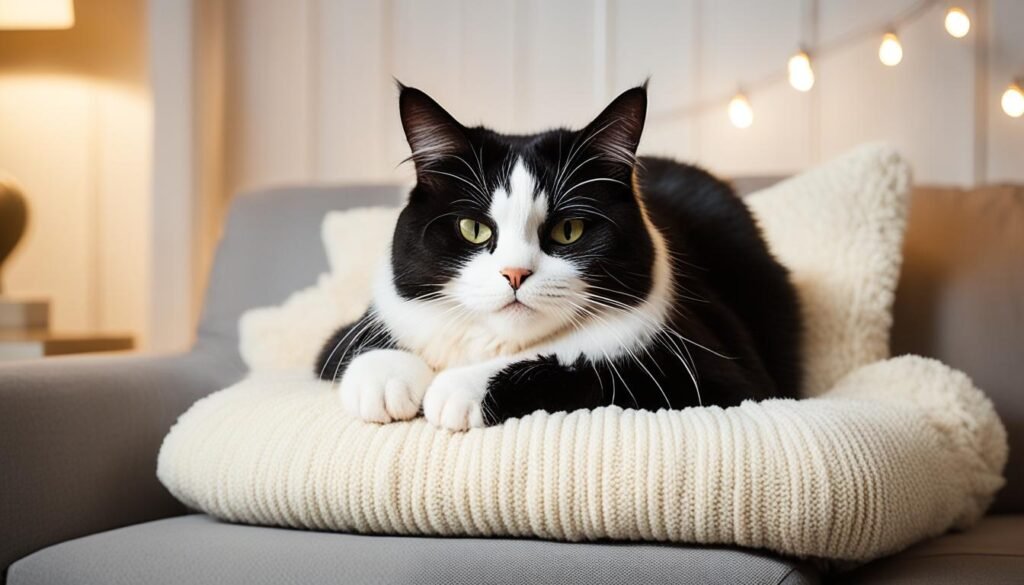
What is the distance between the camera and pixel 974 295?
1.43 m

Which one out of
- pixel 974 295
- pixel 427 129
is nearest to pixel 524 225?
pixel 427 129

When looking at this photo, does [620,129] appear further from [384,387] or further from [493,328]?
[384,387]

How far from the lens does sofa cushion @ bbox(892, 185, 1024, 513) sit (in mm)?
1377

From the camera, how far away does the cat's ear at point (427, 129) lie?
3.40 feet

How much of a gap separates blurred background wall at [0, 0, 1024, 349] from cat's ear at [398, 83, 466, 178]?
104 centimetres

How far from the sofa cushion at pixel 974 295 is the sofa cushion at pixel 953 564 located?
0.32 meters

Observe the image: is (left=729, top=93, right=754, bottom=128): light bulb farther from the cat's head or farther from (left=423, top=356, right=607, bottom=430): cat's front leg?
(left=423, top=356, right=607, bottom=430): cat's front leg

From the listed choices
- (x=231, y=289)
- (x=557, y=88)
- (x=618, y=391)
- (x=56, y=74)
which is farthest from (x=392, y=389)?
(x=56, y=74)

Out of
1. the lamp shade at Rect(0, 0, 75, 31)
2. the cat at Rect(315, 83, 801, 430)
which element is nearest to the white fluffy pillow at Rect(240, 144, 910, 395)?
the cat at Rect(315, 83, 801, 430)

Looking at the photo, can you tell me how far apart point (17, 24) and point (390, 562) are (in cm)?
171

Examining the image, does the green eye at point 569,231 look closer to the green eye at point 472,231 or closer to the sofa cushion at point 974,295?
the green eye at point 472,231

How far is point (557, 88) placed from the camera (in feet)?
6.82

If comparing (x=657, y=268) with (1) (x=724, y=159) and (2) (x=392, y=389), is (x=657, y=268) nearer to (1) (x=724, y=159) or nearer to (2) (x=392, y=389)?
(2) (x=392, y=389)

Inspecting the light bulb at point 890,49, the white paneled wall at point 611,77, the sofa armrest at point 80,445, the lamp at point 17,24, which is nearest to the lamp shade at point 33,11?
the lamp at point 17,24
